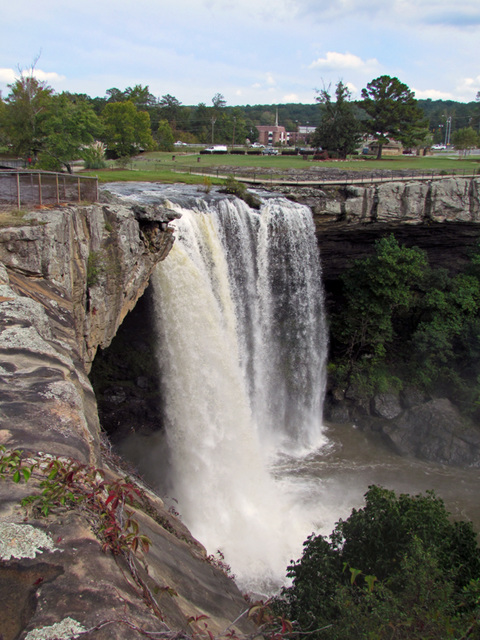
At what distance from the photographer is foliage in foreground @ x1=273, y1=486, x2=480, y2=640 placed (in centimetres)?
614

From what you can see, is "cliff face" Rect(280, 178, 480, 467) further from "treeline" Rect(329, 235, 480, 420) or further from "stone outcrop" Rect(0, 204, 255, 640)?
"stone outcrop" Rect(0, 204, 255, 640)

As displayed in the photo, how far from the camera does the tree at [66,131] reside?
22688 millimetres

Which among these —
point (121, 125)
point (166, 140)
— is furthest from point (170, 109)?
point (121, 125)

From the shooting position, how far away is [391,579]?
7336 millimetres

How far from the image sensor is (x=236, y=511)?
13922 millimetres

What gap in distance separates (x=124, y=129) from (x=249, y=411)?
89.7 ft

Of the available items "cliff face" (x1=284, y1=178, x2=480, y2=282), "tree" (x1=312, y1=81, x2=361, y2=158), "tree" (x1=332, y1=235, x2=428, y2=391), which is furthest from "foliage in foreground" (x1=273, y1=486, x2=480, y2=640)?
"tree" (x1=312, y1=81, x2=361, y2=158)

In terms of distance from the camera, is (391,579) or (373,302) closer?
(391,579)

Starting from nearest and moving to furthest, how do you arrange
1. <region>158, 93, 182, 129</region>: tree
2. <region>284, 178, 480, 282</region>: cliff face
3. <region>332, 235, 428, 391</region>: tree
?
<region>284, 178, 480, 282</region>: cliff face < <region>332, 235, 428, 391</region>: tree < <region>158, 93, 182, 129</region>: tree

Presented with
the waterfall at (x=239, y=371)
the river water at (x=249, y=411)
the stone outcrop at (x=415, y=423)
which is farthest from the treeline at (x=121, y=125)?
the stone outcrop at (x=415, y=423)

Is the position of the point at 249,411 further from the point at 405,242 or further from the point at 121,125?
the point at 121,125

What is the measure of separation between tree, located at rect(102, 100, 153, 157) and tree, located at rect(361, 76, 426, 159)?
58.3 feet

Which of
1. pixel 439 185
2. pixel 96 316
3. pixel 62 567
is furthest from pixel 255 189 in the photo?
pixel 62 567

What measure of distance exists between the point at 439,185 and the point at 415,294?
5.20 m
